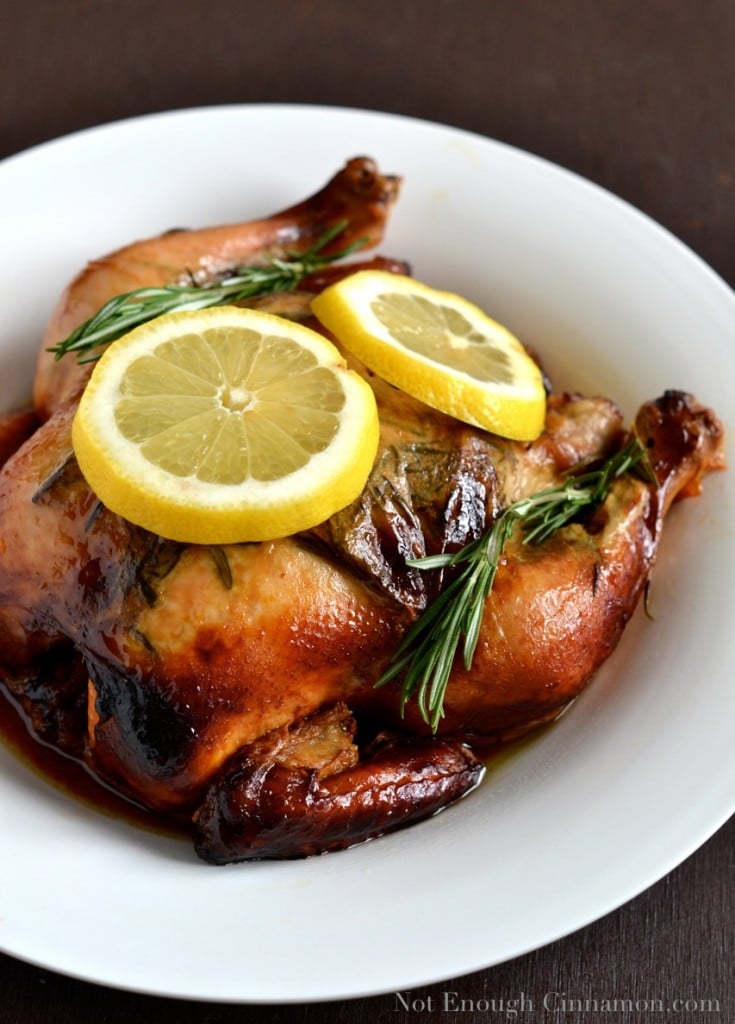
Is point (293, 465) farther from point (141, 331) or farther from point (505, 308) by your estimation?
point (505, 308)

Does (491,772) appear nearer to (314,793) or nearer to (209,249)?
(314,793)

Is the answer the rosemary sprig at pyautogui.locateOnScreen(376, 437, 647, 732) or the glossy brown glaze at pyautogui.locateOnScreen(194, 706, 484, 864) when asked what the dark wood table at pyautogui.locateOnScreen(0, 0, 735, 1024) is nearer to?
the rosemary sprig at pyautogui.locateOnScreen(376, 437, 647, 732)

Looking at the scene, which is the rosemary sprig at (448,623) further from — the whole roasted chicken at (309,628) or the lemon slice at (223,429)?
the lemon slice at (223,429)

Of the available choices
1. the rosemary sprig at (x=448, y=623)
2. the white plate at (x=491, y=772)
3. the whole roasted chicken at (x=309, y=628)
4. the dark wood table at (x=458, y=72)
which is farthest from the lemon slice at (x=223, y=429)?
the dark wood table at (x=458, y=72)

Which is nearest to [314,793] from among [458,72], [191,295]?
[191,295]

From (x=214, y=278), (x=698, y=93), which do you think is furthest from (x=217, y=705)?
(x=698, y=93)

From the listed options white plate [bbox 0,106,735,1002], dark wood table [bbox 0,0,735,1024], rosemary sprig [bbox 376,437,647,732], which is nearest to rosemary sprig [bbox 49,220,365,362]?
white plate [bbox 0,106,735,1002]
